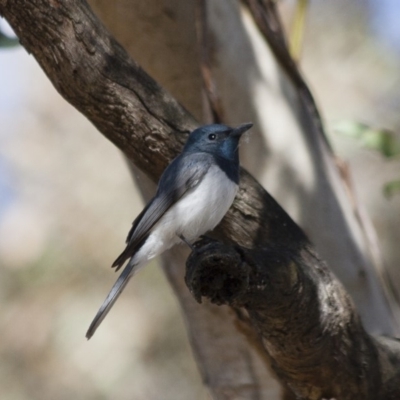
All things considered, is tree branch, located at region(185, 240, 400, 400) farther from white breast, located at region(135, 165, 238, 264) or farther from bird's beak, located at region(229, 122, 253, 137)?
bird's beak, located at region(229, 122, 253, 137)

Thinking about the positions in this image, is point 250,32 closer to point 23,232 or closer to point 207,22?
point 207,22

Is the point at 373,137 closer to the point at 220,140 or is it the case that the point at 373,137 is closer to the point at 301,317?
the point at 220,140

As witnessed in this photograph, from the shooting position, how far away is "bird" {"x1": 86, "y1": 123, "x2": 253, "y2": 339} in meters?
3.09

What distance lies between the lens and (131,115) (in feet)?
9.43

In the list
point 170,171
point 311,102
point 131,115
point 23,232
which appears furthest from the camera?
point 23,232

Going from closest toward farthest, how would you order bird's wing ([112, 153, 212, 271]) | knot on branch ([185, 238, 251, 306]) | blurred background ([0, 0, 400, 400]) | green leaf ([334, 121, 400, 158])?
knot on branch ([185, 238, 251, 306]) < bird's wing ([112, 153, 212, 271]) < green leaf ([334, 121, 400, 158]) < blurred background ([0, 0, 400, 400])

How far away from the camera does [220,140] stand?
134 inches

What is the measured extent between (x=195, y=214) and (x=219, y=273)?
830 millimetres

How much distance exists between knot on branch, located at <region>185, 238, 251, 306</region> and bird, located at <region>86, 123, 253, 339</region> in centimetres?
68

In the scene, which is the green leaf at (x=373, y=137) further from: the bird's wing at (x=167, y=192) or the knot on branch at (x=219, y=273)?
the knot on branch at (x=219, y=273)

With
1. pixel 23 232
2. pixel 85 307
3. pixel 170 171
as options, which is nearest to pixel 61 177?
pixel 23 232

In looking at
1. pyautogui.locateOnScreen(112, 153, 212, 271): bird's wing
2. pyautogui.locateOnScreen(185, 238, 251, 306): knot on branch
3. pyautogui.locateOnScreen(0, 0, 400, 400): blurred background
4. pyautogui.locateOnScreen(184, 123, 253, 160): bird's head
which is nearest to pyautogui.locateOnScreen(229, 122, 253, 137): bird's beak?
pyautogui.locateOnScreen(184, 123, 253, 160): bird's head

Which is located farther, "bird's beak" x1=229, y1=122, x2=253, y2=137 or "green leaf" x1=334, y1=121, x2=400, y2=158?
"green leaf" x1=334, y1=121, x2=400, y2=158

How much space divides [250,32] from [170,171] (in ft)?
4.41
